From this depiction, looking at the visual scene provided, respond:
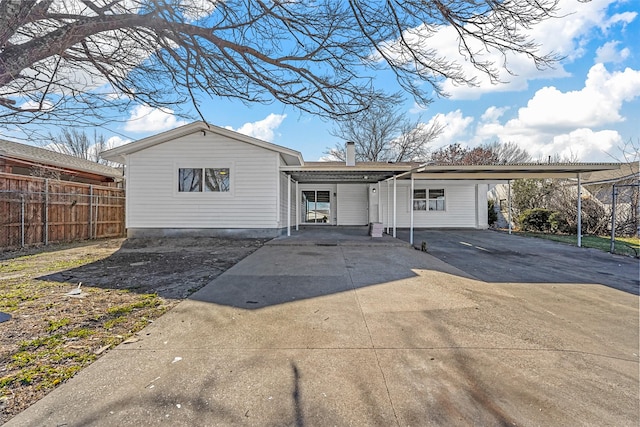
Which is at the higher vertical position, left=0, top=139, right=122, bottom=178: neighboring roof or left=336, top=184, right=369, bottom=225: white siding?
left=0, top=139, right=122, bottom=178: neighboring roof

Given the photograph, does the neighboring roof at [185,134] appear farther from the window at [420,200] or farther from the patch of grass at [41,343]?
the patch of grass at [41,343]

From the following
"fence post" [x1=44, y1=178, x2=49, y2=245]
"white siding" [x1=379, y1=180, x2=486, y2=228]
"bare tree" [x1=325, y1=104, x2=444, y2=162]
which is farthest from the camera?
"bare tree" [x1=325, y1=104, x2=444, y2=162]

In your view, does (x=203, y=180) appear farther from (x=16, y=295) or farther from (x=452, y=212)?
(x=452, y=212)

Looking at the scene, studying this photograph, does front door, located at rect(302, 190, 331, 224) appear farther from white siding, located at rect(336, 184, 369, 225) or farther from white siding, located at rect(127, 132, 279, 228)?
white siding, located at rect(127, 132, 279, 228)

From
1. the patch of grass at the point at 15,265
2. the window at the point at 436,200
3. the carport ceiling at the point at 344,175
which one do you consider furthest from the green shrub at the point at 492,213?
the patch of grass at the point at 15,265

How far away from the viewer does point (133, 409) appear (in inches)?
79.7

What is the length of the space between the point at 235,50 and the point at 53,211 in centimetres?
1063

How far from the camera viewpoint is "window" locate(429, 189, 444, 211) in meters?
16.5

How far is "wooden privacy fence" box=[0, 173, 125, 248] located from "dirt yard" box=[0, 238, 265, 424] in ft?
3.92

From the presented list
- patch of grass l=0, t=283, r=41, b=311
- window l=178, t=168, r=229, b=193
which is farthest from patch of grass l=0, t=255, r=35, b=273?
window l=178, t=168, r=229, b=193

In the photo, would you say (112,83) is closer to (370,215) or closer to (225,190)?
(225,190)

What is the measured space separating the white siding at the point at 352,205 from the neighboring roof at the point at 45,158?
13.1 meters

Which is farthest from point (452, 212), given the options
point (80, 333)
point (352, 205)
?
point (80, 333)

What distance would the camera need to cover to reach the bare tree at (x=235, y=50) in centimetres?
316
